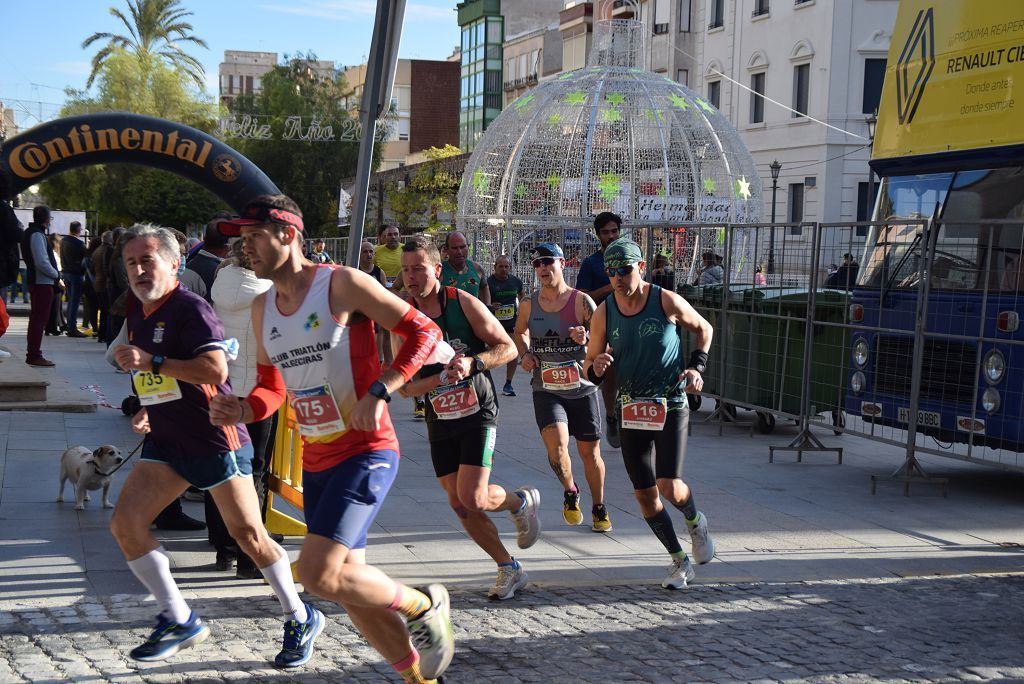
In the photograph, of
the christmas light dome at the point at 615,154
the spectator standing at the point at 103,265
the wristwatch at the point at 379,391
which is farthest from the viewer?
the christmas light dome at the point at 615,154

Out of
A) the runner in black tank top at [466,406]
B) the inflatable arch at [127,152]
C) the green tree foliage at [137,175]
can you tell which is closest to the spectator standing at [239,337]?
the runner in black tank top at [466,406]

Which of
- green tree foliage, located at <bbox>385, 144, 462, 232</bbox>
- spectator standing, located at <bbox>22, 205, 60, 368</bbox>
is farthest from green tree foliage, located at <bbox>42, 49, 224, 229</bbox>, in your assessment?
spectator standing, located at <bbox>22, 205, 60, 368</bbox>

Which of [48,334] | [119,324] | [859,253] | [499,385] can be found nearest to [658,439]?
[859,253]

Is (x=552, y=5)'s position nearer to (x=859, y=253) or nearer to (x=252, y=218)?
(x=859, y=253)

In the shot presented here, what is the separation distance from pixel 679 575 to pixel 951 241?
4771mm

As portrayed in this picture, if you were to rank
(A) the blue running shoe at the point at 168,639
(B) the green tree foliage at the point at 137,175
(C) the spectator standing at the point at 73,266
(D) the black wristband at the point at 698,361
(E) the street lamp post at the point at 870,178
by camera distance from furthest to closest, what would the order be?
(B) the green tree foliage at the point at 137,175 < (C) the spectator standing at the point at 73,266 < (E) the street lamp post at the point at 870,178 < (D) the black wristband at the point at 698,361 < (A) the blue running shoe at the point at 168,639

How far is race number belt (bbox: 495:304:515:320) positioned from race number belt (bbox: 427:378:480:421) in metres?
8.72

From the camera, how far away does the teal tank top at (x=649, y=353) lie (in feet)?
21.7

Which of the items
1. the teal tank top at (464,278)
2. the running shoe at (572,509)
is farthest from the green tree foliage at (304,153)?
the running shoe at (572,509)

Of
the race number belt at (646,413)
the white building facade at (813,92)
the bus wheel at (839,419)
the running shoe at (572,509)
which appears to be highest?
the white building facade at (813,92)

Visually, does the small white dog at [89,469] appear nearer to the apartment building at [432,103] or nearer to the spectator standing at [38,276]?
the spectator standing at [38,276]

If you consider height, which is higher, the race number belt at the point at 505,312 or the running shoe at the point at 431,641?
the race number belt at the point at 505,312

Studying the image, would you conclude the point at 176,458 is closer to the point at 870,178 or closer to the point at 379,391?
the point at 379,391

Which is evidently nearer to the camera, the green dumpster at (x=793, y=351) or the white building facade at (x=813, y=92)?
the green dumpster at (x=793, y=351)
